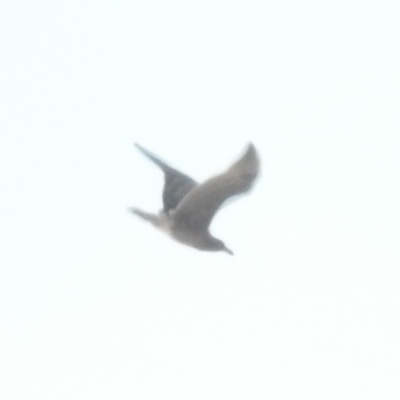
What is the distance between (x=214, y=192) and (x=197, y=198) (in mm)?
241

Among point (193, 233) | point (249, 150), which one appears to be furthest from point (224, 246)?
point (249, 150)

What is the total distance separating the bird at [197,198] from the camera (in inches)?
673

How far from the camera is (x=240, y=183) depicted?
17234 mm

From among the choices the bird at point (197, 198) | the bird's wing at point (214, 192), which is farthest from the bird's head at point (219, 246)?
the bird's wing at point (214, 192)

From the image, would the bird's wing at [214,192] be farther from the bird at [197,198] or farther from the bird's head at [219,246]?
the bird's head at [219,246]

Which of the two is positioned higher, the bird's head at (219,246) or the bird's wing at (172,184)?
the bird's wing at (172,184)

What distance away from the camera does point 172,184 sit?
18.6m

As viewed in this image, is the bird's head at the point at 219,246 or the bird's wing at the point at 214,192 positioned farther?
the bird's head at the point at 219,246

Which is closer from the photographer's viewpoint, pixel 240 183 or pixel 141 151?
pixel 240 183

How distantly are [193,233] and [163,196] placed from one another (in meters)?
0.73

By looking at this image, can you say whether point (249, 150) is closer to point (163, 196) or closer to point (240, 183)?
point (240, 183)

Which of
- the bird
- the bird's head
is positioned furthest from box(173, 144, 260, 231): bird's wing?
the bird's head

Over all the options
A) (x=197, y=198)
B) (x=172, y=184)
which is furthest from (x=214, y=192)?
(x=172, y=184)

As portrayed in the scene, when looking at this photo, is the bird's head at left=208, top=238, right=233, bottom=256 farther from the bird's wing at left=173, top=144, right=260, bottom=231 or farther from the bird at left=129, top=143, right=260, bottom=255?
the bird's wing at left=173, top=144, right=260, bottom=231
